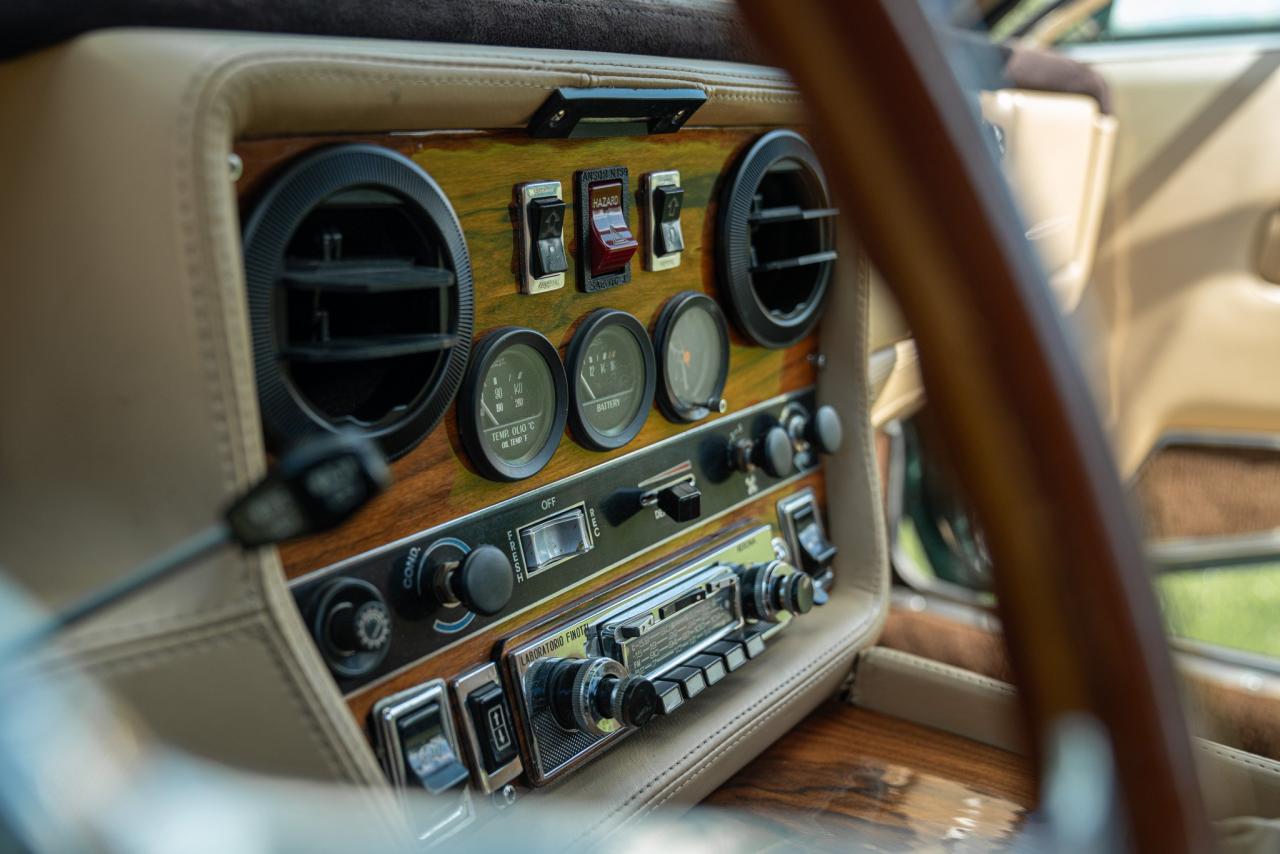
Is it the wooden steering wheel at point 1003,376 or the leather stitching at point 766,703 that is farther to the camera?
the leather stitching at point 766,703

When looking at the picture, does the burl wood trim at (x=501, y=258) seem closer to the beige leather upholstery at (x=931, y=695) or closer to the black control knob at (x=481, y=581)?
the black control knob at (x=481, y=581)

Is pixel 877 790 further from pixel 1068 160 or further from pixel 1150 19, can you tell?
pixel 1150 19

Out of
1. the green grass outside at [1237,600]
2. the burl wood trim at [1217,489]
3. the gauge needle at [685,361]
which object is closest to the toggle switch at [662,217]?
the gauge needle at [685,361]

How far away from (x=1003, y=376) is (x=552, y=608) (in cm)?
80

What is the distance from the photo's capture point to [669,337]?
1.27m

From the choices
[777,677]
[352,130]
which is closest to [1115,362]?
[777,677]

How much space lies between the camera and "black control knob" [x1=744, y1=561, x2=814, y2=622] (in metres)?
1.36

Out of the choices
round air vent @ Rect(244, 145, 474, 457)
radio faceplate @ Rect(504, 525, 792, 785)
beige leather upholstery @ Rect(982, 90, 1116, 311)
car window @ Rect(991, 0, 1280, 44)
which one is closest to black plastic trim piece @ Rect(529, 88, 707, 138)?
round air vent @ Rect(244, 145, 474, 457)

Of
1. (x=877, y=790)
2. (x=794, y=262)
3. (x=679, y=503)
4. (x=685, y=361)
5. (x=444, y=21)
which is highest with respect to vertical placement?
(x=444, y=21)

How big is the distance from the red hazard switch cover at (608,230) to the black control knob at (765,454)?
0.34 metres

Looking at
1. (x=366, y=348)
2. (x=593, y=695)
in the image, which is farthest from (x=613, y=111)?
(x=593, y=695)

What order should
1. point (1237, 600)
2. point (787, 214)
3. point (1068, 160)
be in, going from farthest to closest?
point (1237, 600) < point (1068, 160) < point (787, 214)

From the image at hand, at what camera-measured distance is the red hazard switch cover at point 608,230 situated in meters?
1.14

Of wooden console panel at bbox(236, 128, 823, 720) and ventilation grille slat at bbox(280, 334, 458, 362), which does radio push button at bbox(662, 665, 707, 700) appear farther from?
ventilation grille slat at bbox(280, 334, 458, 362)
